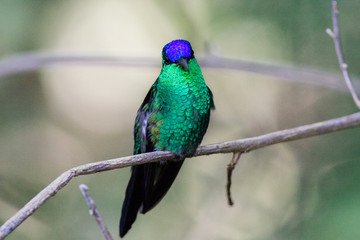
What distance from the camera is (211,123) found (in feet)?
→ 17.0

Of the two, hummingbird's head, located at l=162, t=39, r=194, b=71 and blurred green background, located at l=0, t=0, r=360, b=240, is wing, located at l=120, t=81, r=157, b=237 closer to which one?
hummingbird's head, located at l=162, t=39, r=194, b=71

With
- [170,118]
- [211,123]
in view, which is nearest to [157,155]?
[170,118]

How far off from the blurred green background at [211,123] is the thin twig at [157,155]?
1667 millimetres

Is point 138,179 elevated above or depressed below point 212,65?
below

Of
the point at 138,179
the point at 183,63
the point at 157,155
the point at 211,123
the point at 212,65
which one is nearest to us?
the point at 157,155

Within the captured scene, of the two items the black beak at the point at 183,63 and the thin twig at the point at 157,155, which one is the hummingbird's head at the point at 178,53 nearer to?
the black beak at the point at 183,63

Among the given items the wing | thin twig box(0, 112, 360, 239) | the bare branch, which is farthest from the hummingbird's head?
the bare branch

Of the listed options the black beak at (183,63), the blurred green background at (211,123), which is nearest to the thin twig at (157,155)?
the black beak at (183,63)

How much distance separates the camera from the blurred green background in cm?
450

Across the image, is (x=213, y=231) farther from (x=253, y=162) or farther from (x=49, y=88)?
(x=49, y=88)

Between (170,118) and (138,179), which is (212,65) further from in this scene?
(138,179)

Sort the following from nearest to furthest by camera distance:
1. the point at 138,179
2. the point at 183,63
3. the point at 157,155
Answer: the point at 157,155, the point at 183,63, the point at 138,179

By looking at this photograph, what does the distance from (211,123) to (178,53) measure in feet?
8.30

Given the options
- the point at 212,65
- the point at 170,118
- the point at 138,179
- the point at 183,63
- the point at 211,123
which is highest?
the point at 183,63
